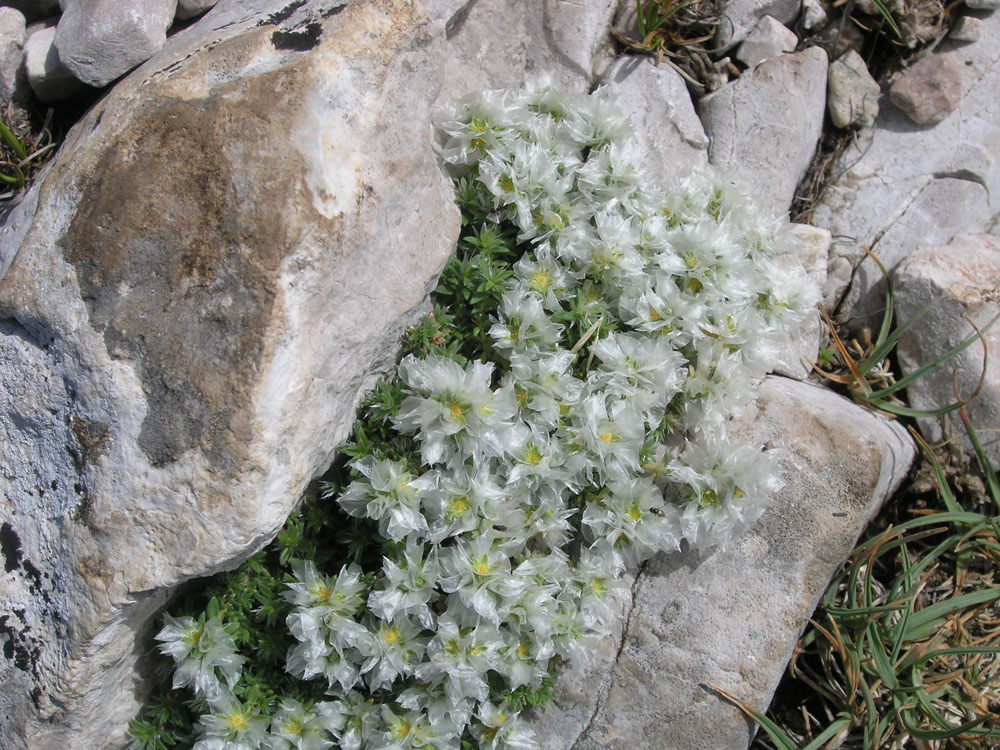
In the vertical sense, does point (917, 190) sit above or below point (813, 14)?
below

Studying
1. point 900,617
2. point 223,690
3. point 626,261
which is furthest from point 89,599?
point 900,617

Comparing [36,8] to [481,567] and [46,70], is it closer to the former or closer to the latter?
[46,70]

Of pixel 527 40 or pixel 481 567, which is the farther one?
pixel 527 40

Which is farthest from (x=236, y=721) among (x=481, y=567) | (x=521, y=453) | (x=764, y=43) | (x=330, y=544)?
(x=764, y=43)

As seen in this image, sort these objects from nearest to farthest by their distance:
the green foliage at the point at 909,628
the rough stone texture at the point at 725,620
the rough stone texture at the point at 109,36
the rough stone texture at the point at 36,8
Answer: the rough stone texture at the point at 725,620
the rough stone texture at the point at 109,36
the green foliage at the point at 909,628
the rough stone texture at the point at 36,8

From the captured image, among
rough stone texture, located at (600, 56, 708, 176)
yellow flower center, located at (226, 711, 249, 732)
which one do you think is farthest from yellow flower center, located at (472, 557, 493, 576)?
rough stone texture, located at (600, 56, 708, 176)

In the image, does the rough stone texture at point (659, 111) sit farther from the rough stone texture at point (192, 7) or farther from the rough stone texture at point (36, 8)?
the rough stone texture at point (36, 8)

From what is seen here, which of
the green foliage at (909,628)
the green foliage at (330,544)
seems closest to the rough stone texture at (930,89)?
the green foliage at (909,628)
